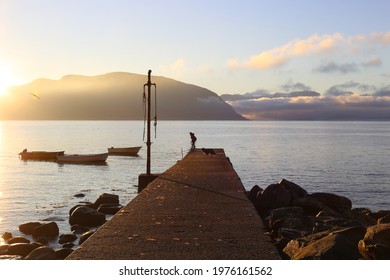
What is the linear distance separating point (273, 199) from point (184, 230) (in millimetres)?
11338

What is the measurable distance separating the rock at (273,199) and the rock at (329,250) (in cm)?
1110

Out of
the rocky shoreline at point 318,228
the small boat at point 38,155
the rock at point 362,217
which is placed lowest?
the small boat at point 38,155

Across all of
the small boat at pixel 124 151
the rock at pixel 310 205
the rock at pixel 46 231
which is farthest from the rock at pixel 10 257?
the small boat at pixel 124 151

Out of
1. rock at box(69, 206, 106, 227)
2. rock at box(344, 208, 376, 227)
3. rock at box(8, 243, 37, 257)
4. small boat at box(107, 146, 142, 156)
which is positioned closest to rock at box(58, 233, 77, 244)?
rock at box(69, 206, 106, 227)

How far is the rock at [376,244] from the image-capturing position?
1158cm

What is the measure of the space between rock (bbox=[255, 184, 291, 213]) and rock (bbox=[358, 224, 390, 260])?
376 inches

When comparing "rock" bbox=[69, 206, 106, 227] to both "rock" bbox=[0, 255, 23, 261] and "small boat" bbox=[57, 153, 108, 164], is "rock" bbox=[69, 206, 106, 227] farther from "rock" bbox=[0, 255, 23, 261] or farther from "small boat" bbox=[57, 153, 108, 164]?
"small boat" bbox=[57, 153, 108, 164]

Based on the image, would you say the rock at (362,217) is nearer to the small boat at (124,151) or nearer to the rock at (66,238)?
the rock at (66,238)

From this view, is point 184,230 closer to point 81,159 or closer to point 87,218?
point 87,218

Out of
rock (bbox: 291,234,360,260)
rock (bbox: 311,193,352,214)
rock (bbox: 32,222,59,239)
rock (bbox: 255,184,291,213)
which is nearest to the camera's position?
rock (bbox: 291,234,360,260)

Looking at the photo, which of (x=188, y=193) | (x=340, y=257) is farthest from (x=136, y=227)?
(x=188, y=193)

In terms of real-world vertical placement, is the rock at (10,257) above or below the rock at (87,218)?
above

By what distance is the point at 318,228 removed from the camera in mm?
15516

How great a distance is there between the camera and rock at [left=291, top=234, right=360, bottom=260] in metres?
10.4
